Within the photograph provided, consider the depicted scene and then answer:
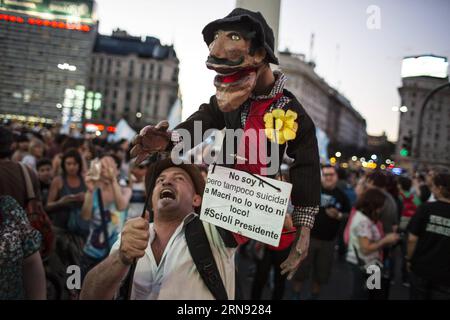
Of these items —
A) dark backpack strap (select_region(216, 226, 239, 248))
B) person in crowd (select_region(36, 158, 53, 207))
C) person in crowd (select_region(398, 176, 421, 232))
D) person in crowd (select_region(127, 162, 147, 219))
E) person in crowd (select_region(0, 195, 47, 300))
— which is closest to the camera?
dark backpack strap (select_region(216, 226, 239, 248))

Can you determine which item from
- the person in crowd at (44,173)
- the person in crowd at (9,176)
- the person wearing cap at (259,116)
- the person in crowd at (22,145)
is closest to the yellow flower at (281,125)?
the person wearing cap at (259,116)

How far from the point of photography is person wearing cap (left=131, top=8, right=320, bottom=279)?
1080 millimetres

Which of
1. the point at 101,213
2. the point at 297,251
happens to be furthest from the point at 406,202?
the point at 297,251

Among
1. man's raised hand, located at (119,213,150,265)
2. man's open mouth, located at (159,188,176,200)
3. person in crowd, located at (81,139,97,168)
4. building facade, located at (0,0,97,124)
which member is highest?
building facade, located at (0,0,97,124)

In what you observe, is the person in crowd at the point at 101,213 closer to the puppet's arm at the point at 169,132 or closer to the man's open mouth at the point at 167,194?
the man's open mouth at the point at 167,194

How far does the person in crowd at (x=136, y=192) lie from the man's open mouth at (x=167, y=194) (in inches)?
75.4

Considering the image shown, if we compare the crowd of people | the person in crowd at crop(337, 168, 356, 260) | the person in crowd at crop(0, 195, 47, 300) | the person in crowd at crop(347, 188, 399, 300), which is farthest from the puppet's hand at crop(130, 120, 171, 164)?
the person in crowd at crop(337, 168, 356, 260)

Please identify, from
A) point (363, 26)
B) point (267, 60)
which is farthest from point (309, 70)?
point (267, 60)

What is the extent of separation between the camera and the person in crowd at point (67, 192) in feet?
11.6

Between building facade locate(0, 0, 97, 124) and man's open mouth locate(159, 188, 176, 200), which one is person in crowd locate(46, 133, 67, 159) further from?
man's open mouth locate(159, 188, 176, 200)

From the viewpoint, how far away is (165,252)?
140 cm
